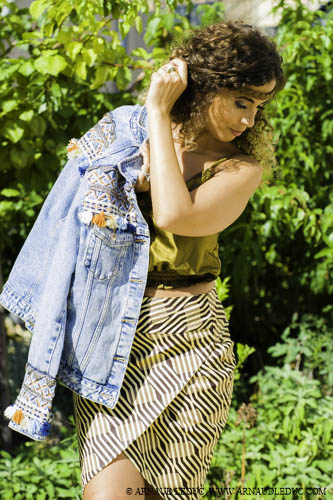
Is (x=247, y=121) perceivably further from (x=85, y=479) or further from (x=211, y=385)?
(x=85, y=479)

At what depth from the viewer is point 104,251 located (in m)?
1.59

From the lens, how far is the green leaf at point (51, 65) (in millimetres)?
2717

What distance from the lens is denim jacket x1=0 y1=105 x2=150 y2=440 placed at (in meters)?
1.58

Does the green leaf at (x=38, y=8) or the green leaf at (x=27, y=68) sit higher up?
the green leaf at (x=38, y=8)

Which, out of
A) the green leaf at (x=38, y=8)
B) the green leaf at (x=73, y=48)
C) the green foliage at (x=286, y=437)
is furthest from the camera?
the green foliage at (x=286, y=437)

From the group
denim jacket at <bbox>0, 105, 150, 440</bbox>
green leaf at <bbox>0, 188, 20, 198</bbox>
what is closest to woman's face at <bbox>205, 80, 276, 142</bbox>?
denim jacket at <bbox>0, 105, 150, 440</bbox>

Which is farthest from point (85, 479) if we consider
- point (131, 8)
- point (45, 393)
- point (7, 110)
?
point (7, 110)

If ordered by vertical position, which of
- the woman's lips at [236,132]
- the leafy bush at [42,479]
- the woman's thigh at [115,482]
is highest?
the woman's lips at [236,132]

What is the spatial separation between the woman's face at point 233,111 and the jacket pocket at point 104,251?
36cm

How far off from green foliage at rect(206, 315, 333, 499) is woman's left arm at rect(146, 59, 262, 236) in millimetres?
1325

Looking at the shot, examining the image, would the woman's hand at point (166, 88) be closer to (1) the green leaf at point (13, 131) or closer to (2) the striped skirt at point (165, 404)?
(2) the striped skirt at point (165, 404)

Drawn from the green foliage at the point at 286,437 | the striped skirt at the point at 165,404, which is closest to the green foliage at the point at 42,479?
the green foliage at the point at 286,437

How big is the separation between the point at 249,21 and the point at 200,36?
0.16 m

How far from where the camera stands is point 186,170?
5.57 ft
